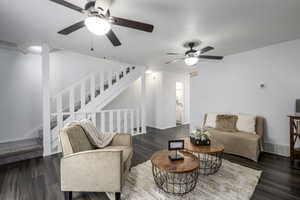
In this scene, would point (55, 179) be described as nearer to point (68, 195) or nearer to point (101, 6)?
point (68, 195)

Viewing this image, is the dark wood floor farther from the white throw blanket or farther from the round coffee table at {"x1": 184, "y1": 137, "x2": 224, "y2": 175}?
the white throw blanket

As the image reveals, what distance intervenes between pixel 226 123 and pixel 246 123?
0.43 m

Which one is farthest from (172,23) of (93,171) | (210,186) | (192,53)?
A: (210,186)

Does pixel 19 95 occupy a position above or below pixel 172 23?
below

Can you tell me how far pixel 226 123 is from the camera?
3.53 meters

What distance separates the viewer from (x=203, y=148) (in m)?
2.33

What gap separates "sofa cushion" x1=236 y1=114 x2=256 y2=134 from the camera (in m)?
3.29

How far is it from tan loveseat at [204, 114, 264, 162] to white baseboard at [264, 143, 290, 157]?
324 millimetres

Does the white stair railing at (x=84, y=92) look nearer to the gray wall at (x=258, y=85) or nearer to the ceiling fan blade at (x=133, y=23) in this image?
the ceiling fan blade at (x=133, y=23)

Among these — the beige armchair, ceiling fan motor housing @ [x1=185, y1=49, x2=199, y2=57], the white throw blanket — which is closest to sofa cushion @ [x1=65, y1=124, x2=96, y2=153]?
the white throw blanket

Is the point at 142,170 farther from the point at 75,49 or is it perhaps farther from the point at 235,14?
the point at 75,49

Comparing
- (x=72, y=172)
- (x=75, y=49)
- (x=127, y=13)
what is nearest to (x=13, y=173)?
(x=72, y=172)

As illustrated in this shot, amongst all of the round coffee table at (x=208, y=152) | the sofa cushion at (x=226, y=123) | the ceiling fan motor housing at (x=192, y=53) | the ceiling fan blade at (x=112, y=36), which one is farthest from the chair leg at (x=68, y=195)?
the sofa cushion at (x=226, y=123)

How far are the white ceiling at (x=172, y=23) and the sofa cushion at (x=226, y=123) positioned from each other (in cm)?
178
